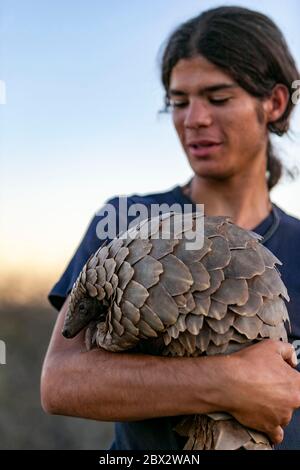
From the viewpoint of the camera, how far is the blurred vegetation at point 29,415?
20.7 feet

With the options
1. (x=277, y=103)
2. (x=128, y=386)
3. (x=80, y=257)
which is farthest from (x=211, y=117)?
(x=128, y=386)

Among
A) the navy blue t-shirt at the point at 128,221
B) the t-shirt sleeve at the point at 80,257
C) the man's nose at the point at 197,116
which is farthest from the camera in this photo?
the man's nose at the point at 197,116

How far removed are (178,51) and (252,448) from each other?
1.52m

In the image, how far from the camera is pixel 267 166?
2.85m

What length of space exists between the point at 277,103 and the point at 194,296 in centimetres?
138

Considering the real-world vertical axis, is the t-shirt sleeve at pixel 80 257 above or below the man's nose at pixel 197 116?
below

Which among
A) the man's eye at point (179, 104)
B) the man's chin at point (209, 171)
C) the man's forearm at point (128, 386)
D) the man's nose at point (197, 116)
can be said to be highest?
the man's eye at point (179, 104)

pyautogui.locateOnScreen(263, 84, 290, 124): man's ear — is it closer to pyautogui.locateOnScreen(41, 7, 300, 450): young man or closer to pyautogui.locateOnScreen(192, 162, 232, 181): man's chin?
pyautogui.locateOnScreen(41, 7, 300, 450): young man

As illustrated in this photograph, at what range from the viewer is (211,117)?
2.35m

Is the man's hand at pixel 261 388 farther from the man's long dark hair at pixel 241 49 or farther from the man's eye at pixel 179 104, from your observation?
the man's long dark hair at pixel 241 49

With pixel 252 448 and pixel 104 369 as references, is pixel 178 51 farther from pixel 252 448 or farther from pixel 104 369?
pixel 252 448

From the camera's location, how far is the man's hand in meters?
1.54

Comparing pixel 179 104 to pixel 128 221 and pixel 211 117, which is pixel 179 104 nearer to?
pixel 211 117

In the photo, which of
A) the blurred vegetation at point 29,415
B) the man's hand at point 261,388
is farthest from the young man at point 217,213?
the blurred vegetation at point 29,415
